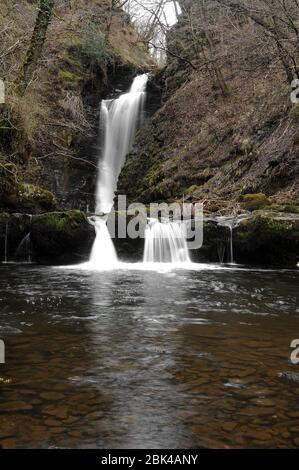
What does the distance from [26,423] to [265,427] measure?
1666mm

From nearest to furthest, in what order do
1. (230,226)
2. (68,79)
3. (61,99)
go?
(230,226) < (61,99) < (68,79)

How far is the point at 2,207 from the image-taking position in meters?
16.2

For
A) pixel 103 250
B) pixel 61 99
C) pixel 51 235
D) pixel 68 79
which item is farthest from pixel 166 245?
pixel 68 79

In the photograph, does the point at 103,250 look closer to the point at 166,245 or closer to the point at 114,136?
the point at 166,245

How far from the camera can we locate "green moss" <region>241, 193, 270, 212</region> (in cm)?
1542

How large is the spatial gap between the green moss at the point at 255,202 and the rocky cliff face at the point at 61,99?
543cm

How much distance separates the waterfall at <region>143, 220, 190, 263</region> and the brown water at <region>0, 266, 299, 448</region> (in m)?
5.71

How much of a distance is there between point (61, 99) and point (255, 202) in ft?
48.9

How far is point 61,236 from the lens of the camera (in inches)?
574

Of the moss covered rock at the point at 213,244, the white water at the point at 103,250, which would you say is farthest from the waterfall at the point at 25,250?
the moss covered rock at the point at 213,244

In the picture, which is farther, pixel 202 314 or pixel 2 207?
pixel 2 207

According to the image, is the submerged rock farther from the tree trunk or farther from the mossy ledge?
the tree trunk
